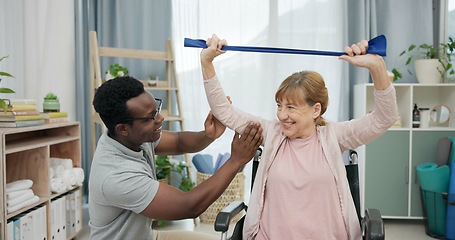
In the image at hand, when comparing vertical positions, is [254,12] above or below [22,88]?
above

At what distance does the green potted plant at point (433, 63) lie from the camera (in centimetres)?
354

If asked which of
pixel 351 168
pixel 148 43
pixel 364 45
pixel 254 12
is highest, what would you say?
pixel 254 12

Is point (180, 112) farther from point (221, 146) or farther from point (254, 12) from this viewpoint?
point (254, 12)

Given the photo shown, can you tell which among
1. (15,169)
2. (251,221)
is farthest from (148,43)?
(251,221)

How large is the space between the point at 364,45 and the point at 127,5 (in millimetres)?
2861

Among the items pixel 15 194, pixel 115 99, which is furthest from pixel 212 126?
pixel 15 194

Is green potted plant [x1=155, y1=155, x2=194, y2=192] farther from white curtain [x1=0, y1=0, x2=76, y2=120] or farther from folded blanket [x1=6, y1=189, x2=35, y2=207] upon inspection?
folded blanket [x1=6, y1=189, x2=35, y2=207]

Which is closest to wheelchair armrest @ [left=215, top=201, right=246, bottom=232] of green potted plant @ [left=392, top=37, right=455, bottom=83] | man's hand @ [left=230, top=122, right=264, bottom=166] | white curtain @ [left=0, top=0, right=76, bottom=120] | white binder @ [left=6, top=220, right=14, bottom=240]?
man's hand @ [left=230, top=122, right=264, bottom=166]

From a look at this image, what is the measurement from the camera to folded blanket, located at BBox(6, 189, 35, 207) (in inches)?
93.4

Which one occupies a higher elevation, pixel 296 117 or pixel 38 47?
pixel 38 47

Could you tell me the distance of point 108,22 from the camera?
3.98m

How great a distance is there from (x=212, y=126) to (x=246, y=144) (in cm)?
30

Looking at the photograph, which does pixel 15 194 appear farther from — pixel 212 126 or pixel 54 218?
pixel 212 126

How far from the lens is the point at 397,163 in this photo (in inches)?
140
